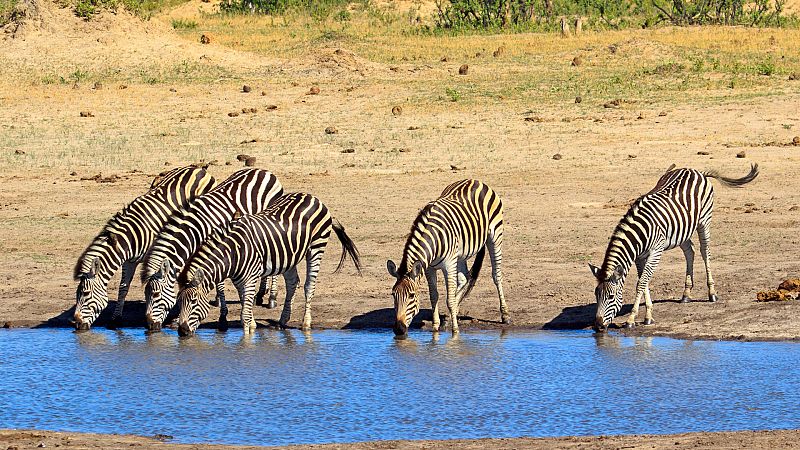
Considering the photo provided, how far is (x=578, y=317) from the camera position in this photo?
13.1 metres

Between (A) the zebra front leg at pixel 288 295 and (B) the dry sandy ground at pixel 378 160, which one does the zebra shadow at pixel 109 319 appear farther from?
(A) the zebra front leg at pixel 288 295

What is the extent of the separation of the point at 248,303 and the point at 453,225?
2117 millimetres

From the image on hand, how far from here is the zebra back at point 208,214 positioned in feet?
42.7

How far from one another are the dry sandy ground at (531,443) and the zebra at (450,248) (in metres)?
3.82

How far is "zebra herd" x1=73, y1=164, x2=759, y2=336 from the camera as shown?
12383 millimetres

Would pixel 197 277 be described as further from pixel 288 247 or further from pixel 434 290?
pixel 434 290

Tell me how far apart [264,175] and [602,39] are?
2379 cm

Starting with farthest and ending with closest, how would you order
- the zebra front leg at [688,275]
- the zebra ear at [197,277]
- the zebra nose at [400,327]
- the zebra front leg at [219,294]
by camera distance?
the zebra front leg at [688,275] < the zebra front leg at [219,294] < the zebra ear at [197,277] < the zebra nose at [400,327]

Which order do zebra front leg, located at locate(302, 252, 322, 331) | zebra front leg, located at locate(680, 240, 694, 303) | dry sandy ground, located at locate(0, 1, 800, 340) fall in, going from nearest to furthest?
zebra front leg, located at locate(302, 252, 322, 331) → zebra front leg, located at locate(680, 240, 694, 303) → dry sandy ground, located at locate(0, 1, 800, 340)

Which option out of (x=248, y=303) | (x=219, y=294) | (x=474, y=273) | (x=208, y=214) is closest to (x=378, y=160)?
(x=474, y=273)

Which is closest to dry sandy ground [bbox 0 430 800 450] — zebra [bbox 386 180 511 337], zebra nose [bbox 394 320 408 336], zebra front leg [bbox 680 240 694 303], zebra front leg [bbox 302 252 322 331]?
zebra nose [bbox 394 320 408 336]

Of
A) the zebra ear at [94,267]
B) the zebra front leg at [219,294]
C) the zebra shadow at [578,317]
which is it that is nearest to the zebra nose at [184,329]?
the zebra front leg at [219,294]

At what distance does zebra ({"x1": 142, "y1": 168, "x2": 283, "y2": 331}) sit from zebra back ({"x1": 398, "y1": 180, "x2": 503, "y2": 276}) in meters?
1.92

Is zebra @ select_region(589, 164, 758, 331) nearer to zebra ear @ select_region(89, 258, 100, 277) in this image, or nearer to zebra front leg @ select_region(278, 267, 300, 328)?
zebra front leg @ select_region(278, 267, 300, 328)
